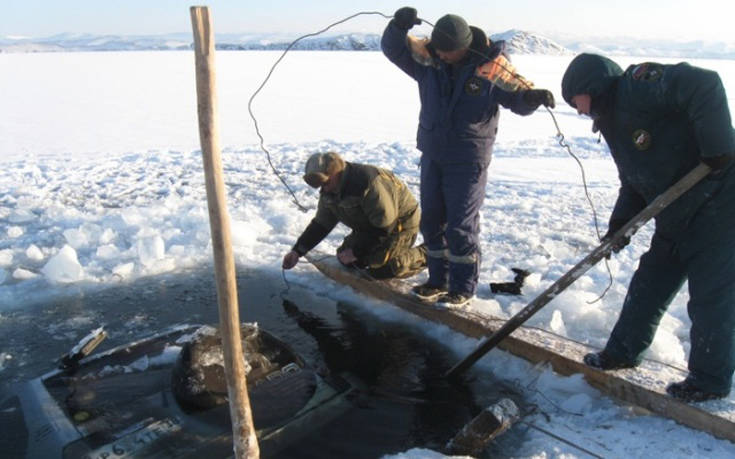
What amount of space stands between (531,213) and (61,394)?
5020 millimetres

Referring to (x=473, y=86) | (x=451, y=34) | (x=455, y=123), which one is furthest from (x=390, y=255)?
(x=451, y=34)

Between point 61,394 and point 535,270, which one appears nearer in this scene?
point 61,394

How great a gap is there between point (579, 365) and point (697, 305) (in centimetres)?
68

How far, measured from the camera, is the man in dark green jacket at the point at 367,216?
3.90 meters

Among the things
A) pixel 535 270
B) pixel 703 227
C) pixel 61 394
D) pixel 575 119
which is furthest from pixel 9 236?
pixel 575 119

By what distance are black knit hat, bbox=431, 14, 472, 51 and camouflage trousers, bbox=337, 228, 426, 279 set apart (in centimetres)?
141

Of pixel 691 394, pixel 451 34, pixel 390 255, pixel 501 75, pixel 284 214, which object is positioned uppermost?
pixel 451 34

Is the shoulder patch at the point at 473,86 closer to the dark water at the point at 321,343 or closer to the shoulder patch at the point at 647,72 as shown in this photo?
the shoulder patch at the point at 647,72

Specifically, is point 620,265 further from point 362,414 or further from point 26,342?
point 26,342

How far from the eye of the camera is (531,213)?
6605 millimetres

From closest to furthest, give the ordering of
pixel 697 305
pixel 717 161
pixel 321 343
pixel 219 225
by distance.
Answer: pixel 219 225 < pixel 717 161 < pixel 697 305 < pixel 321 343

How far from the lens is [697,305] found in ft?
9.12

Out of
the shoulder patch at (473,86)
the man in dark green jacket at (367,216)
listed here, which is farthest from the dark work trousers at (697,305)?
the man in dark green jacket at (367,216)

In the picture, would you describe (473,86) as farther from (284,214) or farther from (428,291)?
(284,214)
